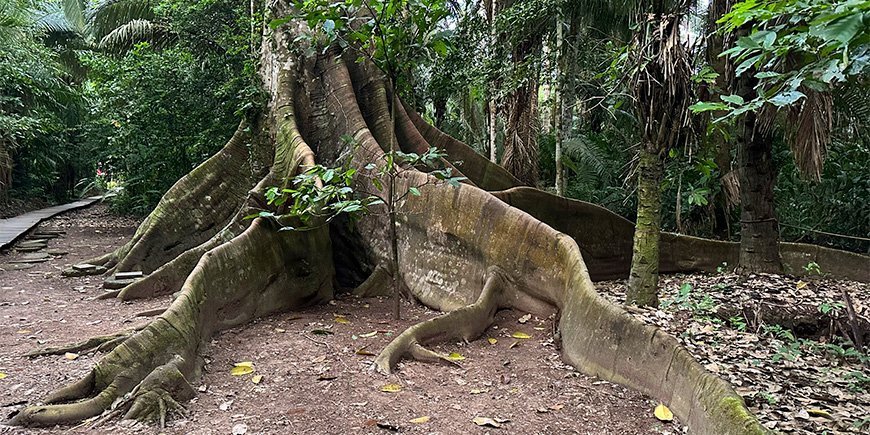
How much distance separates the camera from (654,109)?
4.76 m

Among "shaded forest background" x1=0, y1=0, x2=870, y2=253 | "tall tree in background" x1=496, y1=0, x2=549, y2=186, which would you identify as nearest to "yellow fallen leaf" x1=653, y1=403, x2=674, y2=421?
"shaded forest background" x1=0, y1=0, x2=870, y2=253

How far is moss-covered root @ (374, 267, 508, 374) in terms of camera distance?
15.0 feet

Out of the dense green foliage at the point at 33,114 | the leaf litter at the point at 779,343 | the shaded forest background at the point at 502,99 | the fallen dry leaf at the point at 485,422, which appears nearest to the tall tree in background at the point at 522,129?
the shaded forest background at the point at 502,99

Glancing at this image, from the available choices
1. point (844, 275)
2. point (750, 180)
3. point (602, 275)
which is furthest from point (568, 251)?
point (844, 275)

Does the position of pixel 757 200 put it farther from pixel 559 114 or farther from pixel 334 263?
pixel 334 263

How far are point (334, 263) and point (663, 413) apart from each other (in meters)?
4.78

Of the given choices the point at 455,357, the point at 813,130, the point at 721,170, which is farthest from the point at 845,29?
the point at 721,170

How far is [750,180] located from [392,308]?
15.2ft

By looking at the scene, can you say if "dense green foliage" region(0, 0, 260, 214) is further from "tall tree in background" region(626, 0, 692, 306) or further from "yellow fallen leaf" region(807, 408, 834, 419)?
"yellow fallen leaf" region(807, 408, 834, 419)

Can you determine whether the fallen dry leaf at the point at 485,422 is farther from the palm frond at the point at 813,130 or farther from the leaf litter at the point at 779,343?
the palm frond at the point at 813,130

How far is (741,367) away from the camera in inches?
152

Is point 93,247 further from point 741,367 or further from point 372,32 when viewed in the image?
point 741,367

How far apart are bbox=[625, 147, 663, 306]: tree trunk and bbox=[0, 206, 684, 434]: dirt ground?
2.98ft

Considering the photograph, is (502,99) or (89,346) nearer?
(89,346)
